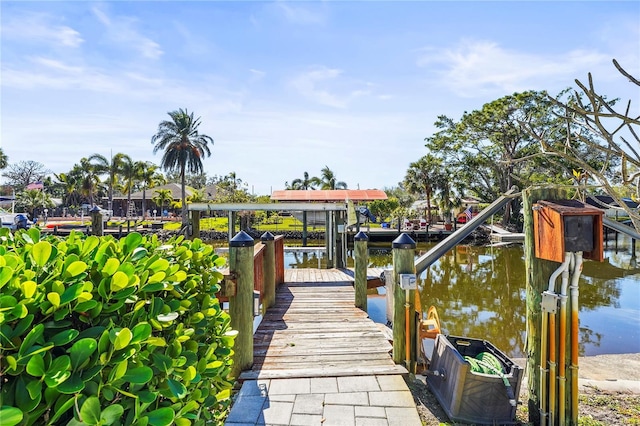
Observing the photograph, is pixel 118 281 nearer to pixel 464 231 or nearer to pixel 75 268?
pixel 75 268

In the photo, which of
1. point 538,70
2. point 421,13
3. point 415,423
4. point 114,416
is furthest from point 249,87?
point 114,416

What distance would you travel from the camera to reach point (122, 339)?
1.00 meters

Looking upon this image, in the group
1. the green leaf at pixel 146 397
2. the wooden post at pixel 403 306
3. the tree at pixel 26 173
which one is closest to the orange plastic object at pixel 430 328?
the wooden post at pixel 403 306

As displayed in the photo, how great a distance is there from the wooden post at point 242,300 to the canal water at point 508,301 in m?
5.09

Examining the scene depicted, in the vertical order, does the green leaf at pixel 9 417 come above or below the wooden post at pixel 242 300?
above

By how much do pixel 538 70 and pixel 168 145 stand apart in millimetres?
30918

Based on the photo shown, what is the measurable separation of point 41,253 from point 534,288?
291 centimetres

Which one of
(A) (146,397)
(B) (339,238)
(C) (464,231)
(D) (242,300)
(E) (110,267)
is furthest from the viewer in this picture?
(B) (339,238)

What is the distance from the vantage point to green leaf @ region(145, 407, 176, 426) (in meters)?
1.06

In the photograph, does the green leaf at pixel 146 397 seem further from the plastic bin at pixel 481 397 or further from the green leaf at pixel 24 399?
the plastic bin at pixel 481 397

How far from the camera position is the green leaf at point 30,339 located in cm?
87

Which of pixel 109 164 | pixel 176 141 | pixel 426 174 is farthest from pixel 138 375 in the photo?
pixel 109 164

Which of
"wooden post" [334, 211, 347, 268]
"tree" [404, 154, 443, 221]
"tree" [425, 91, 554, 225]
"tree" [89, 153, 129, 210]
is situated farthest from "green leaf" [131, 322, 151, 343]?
"tree" [89, 153, 129, 210]

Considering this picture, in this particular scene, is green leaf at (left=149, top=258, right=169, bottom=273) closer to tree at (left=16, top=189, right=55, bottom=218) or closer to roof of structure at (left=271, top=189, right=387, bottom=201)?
roof of structure at (left=271, top=189, right=387, bottom=201)
